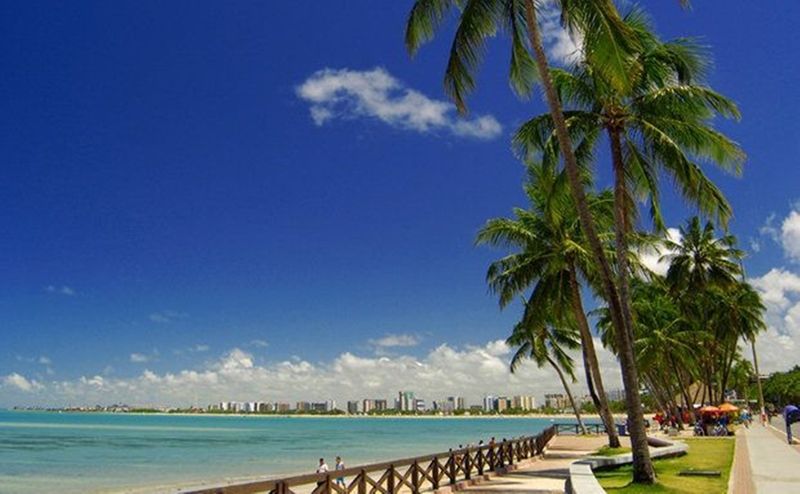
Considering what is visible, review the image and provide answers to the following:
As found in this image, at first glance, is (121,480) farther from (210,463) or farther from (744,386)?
(744,386)

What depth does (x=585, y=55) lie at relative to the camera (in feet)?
46.8

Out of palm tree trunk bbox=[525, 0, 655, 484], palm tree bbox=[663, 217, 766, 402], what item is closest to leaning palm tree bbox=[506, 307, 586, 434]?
palm tree bbox=[663, 217, 766, 402]

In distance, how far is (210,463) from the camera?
42812 millimetres

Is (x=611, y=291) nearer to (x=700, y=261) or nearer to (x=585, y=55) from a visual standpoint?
(x=585, y=55)

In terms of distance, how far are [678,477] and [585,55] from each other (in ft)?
31.9

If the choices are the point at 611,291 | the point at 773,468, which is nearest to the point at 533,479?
the point at 773,468

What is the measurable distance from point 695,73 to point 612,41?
5.29m

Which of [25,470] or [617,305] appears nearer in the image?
[617,305]

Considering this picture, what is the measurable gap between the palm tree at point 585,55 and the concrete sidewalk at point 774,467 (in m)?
3.24

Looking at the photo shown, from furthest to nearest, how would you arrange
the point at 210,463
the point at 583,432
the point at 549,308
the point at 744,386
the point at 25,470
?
the point at 744,386, the point at 583,432, the point at 210,463, the point at 25,470, the point at 549,308

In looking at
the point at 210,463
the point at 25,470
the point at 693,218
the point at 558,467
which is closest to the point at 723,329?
the point at 693,218

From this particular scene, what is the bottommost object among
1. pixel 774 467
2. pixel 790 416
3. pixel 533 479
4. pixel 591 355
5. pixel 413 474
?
pixel 533 479

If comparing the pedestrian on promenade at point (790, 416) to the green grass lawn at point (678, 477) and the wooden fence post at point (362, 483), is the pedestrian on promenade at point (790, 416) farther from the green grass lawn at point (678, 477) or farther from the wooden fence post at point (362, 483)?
the wooden fence post at point (362, 483)

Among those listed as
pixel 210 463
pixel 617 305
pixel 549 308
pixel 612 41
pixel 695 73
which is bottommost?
pixel 210 463
